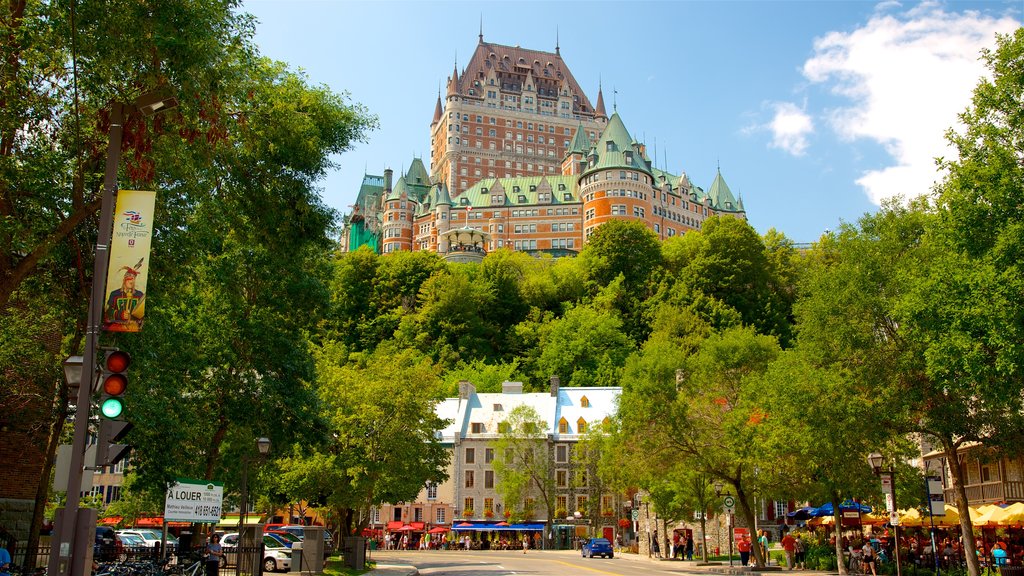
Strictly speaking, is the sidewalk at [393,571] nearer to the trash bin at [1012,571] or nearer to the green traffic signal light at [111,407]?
the trash bin at [1012,571]

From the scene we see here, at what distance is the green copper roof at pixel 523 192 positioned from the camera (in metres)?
152

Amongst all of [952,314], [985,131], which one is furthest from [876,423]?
[985,131]

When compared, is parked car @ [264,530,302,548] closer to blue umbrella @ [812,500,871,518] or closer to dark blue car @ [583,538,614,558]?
dark blue car @ [583,538,614,558]

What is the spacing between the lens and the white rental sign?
2177 cm

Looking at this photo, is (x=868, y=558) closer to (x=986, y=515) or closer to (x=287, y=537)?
(x=986, y=515)

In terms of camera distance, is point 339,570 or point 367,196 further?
point 367,196

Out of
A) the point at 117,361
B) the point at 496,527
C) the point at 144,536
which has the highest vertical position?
the point at 117,361

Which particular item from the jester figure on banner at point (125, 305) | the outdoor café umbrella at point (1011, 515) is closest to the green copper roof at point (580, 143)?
the outdoor café umbrella at point (1011, 515)

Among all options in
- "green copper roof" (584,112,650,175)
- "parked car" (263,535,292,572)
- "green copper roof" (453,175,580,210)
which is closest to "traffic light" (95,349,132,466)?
"parked car" (263,535,292,572)

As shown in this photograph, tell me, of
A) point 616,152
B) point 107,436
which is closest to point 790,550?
point 107,436

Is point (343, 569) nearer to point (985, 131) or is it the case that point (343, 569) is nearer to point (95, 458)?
point (95, 458)

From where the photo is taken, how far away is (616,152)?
5620 inches

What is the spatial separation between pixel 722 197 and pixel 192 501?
154 metres

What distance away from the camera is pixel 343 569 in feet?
115
